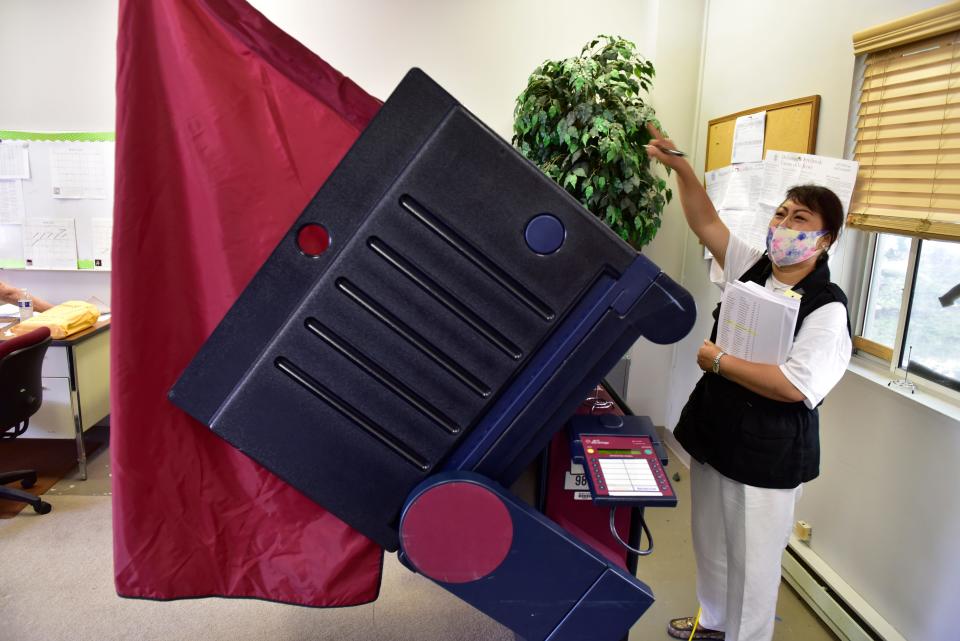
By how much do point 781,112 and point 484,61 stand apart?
1551 millimetres

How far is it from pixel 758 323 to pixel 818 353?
150 millimetres

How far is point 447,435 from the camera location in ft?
2.37

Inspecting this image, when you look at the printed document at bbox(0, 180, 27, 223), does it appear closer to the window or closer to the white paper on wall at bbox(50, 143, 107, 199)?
the white paper on wall at bbox(50, 143, 107, 199)

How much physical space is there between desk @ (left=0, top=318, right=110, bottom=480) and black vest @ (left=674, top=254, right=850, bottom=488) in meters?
2.63

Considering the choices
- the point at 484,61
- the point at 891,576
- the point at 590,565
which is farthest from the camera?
the point at 484,61

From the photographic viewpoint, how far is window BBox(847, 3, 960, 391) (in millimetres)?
1600

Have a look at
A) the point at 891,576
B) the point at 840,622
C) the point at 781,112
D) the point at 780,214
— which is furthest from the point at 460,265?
the point at 781,112

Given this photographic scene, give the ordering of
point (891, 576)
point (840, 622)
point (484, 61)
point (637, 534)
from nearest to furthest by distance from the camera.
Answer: point (637, 534)
point (891, 576)
point (840, 622)
point (484, 61)

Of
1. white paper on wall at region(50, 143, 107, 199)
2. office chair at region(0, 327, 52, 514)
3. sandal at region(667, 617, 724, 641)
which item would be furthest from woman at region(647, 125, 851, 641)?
white paper on wall at region(50, 143, 107, 199)

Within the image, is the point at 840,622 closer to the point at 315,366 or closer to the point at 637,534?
the point at 637,534

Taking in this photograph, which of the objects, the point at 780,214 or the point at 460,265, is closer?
the point at 460,265

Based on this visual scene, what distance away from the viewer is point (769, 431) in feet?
5.04

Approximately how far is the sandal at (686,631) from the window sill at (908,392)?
921mm

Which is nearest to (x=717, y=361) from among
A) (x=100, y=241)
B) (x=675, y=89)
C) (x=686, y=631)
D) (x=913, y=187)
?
(x=913, y=187)
